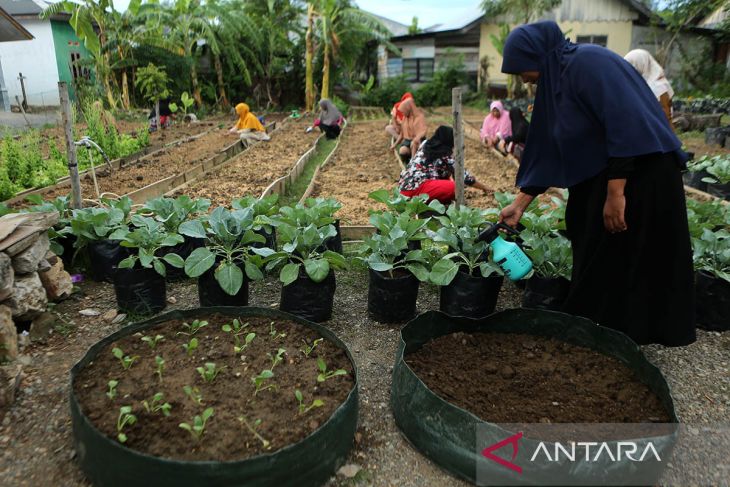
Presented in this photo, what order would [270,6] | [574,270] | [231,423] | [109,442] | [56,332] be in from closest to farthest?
[109,442], [231,423], [574,270], [56,332], [270,6]

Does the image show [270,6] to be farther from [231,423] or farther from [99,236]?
[231,423]

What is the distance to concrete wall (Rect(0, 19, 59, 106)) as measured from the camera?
16344mm

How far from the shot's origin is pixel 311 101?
16688 millimetres

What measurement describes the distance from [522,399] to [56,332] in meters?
2.49

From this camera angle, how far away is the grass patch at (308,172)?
587cm

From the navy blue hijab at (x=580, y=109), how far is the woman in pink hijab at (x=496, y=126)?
240 inches

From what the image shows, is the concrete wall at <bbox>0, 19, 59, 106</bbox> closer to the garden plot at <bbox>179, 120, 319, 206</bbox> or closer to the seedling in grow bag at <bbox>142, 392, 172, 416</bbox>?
the garden plot at <bbox>179, 120, 319, 206</bbox>

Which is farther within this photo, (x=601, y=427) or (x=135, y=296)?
(x=135, y=296)

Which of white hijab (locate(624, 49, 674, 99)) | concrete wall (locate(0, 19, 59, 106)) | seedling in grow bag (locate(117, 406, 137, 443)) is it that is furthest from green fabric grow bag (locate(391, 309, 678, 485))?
concrete wall (locate(0, 19, 59, 106))

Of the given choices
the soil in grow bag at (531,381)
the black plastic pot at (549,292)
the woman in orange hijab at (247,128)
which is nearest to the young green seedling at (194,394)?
the soil in grow bag at (531,381)

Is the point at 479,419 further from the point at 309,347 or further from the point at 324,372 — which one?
the point at 309,347

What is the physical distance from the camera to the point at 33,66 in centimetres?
1672

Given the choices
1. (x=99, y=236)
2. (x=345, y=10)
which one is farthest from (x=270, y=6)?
(x=99, y=236)

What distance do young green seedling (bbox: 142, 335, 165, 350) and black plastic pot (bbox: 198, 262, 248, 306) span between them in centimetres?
58
